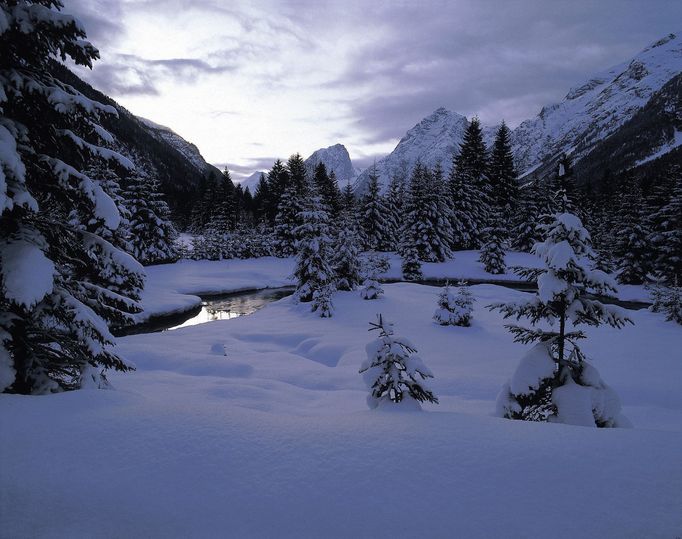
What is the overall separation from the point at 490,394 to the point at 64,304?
30.1 ft

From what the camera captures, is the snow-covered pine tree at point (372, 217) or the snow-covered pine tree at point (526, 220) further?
the snow-covered pine tree at point (372, 217)

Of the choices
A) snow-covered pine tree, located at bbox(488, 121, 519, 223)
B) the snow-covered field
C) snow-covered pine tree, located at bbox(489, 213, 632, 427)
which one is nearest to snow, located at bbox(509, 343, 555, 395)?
snow-covered pine tree, located at bbox(489, 213, 632, 427)

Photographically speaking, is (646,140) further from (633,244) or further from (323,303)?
(323,303)

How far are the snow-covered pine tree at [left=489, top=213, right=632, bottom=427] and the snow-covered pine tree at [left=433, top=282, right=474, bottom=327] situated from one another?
1147 centimetres

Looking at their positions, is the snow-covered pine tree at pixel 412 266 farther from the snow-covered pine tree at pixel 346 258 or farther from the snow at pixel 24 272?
the snow at pixel 24 272

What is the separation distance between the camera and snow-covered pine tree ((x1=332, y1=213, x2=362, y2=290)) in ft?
88.7

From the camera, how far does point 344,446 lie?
388cm

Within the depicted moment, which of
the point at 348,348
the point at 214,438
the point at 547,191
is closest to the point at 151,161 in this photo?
the point at 547,191

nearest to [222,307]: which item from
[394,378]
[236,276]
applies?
[236,276]

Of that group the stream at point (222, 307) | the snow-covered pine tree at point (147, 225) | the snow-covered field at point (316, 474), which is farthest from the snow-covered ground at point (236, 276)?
the snow-covered field at point (316, 474)

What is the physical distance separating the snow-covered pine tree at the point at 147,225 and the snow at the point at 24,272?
130 feet

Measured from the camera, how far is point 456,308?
1764cm

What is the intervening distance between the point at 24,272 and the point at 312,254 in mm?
19889

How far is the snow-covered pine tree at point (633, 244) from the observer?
31484 millimetres
